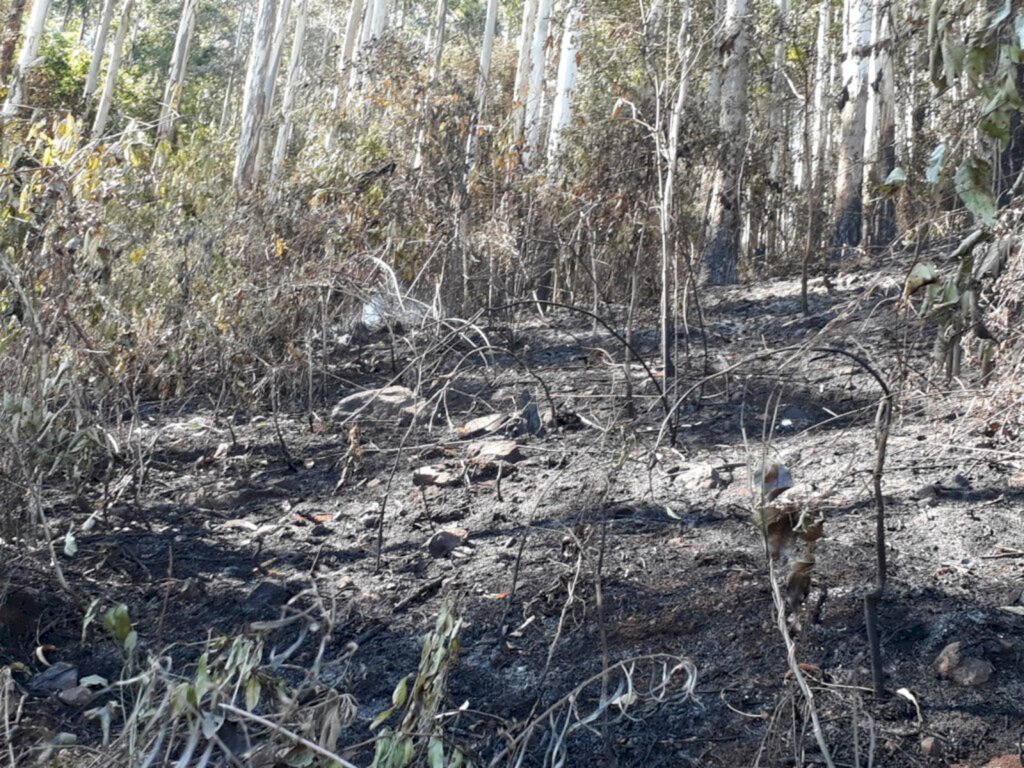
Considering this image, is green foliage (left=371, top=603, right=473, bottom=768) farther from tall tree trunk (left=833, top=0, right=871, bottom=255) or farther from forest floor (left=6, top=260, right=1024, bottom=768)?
tall tree trunk (left=833, top=0, right=871, bottom=255)

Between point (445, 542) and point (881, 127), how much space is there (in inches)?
358

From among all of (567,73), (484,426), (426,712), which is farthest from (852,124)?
(426,712)

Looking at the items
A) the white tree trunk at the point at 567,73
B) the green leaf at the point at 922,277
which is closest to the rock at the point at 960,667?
the green leaf at the point at 922,277

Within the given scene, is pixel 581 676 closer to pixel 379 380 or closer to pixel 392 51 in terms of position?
pixel 379 380

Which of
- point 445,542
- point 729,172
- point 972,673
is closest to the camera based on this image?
point 972,673

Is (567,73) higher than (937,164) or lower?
higher

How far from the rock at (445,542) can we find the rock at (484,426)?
3.41ft

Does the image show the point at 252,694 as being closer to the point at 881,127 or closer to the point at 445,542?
the point at 445,542

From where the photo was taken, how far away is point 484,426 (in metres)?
5.08

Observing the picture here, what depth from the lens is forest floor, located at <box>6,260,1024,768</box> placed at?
2797 mm

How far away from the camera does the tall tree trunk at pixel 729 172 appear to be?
8.15 m

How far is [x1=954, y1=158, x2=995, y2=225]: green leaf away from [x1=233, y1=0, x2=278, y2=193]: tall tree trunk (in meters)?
8.95

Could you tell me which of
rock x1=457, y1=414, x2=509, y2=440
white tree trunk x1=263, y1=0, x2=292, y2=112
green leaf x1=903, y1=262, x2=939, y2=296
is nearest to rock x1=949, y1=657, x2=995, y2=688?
green leaf x1=903, y1=262, x2=939, y2=296

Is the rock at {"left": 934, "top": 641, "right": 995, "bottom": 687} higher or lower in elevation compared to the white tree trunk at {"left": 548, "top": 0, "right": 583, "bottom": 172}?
lower
